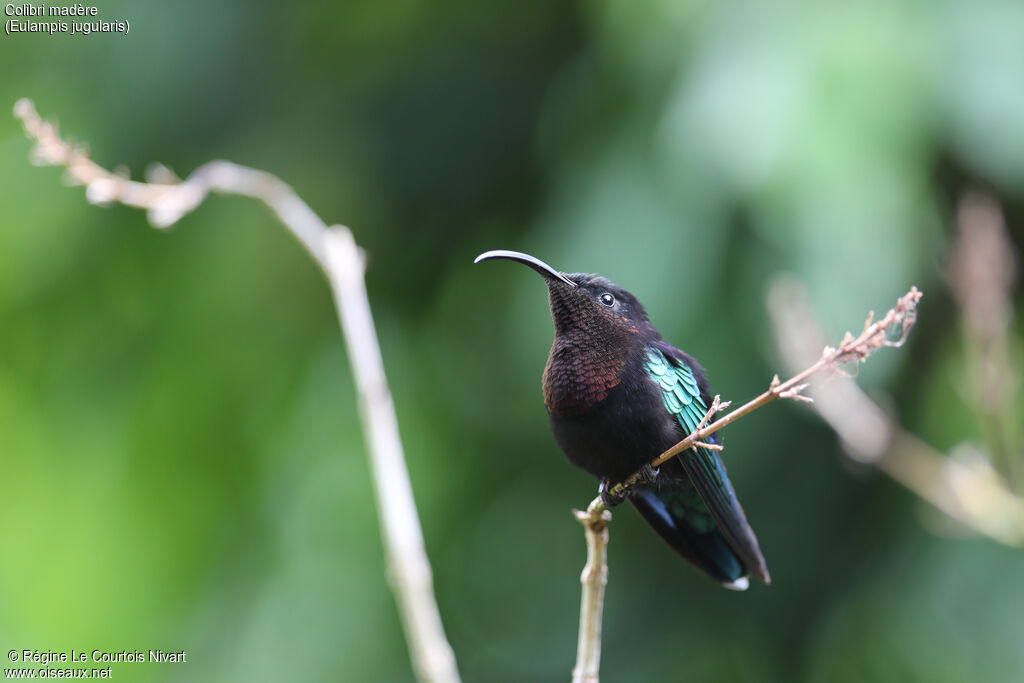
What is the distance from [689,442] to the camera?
1412mm

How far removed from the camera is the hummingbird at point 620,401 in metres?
1.75

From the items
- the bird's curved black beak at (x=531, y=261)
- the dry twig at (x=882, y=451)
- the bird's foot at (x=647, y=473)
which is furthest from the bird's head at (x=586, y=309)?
the dry twig at (x=882, y=451)

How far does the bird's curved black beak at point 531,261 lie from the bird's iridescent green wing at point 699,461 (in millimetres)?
229

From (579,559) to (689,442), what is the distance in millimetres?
2611

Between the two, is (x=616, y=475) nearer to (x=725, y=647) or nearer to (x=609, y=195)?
(x=609, y=195)

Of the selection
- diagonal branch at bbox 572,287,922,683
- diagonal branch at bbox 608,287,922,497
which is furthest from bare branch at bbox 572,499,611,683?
diagonal branch at bbox 608,287,922,497

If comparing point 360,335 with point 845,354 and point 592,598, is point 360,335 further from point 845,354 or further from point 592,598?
point 845,354

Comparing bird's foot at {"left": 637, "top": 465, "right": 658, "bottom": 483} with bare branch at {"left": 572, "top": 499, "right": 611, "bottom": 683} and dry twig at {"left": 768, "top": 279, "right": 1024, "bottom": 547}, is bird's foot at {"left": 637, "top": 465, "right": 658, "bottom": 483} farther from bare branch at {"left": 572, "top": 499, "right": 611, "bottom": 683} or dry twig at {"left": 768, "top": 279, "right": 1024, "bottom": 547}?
dry twig at {"left": 768, "top": 279, "right": 1024, "bottom": 547}

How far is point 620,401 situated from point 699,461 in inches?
7.3

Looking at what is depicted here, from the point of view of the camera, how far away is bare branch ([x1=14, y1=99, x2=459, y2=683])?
4.65ft

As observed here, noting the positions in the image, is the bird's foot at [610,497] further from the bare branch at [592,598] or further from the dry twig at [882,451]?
the dry twig at [882,451]

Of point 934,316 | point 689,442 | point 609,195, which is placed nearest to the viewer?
point 689,442

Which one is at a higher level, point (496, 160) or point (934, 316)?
point (496, 160)

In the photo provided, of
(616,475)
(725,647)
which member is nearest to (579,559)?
(725,647)
